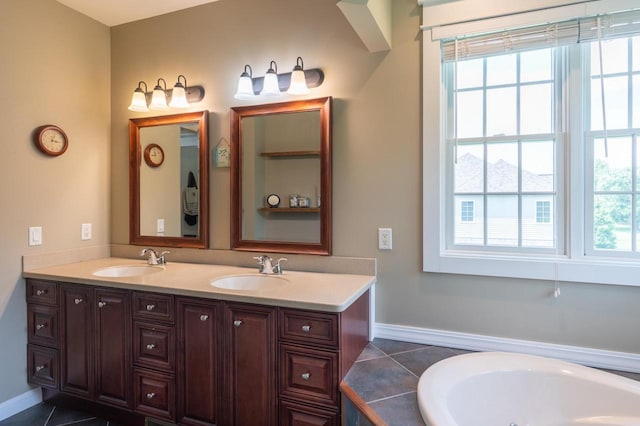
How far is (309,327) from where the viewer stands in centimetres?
160

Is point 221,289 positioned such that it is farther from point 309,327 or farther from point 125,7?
point 125,7

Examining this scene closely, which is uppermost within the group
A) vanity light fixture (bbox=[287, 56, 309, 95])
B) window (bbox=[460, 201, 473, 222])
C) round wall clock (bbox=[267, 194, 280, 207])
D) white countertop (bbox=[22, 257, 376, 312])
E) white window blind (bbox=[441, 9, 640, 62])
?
white window blind (bbox=[441, 9, 640, 62])

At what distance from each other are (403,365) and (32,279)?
7.47 ft

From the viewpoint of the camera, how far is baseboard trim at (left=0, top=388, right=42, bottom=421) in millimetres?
2154

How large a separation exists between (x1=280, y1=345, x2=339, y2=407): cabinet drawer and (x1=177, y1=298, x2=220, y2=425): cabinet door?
0.37 metres

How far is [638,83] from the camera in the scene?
1.71 meters

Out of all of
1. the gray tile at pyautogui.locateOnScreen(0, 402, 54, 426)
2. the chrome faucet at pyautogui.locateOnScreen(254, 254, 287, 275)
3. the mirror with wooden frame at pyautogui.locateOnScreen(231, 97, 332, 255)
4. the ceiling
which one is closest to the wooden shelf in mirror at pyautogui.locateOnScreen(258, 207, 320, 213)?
the mirror with wooden frame at pyautogui.locateOnScreen(231, 97, 332, 255)

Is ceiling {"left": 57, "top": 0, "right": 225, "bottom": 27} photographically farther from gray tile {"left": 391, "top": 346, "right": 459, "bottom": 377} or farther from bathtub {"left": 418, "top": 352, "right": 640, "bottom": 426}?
bathtub {"left": 418, "top": 352, "right": 640, "bottom": 426}

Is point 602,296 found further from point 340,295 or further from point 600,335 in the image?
point 340,295

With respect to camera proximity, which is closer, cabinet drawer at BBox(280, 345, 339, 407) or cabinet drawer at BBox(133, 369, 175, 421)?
cabinet drawer at BBox(280, 345, 339, 407)

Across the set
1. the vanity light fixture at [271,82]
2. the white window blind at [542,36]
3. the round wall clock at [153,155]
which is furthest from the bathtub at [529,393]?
the round wall clock at [153,155]

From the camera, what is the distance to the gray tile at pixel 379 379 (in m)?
1.48

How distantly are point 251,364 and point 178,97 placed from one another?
180 centimetres

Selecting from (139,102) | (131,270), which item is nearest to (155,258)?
(131,270)
